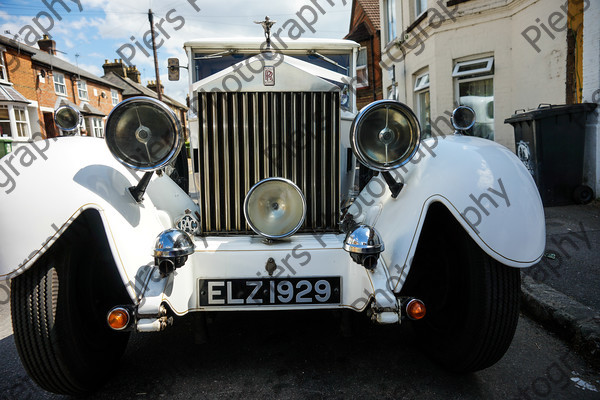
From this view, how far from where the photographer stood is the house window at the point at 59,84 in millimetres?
22425

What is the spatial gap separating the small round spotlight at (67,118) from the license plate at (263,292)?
1414 mm

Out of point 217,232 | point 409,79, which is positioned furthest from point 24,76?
point 217,232

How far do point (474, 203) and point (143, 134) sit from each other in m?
1.65

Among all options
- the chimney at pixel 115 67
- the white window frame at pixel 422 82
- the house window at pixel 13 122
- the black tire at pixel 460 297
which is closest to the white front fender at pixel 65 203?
the black tire at pixel 460 297

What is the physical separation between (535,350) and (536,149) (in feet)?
12.8

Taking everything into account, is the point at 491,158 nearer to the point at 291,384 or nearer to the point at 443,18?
the point at 291,384

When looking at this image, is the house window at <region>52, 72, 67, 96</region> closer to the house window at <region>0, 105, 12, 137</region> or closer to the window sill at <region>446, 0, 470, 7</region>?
the house window at <region>0, 105, 12, 137</region>

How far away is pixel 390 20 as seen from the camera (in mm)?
12570

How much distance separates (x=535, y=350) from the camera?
7.64 feet

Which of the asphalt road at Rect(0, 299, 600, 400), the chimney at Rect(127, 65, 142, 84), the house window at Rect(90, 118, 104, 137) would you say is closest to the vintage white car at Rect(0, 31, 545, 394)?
the asphalt road at Rect(0, 299, 600, 400)

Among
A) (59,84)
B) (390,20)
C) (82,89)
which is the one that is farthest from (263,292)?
(82,89)

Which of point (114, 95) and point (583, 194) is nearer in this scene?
point (583, 194)

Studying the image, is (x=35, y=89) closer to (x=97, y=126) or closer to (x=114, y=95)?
(x=97, y=126)

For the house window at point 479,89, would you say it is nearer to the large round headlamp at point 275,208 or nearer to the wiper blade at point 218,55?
the wiper blade at point 218,55
